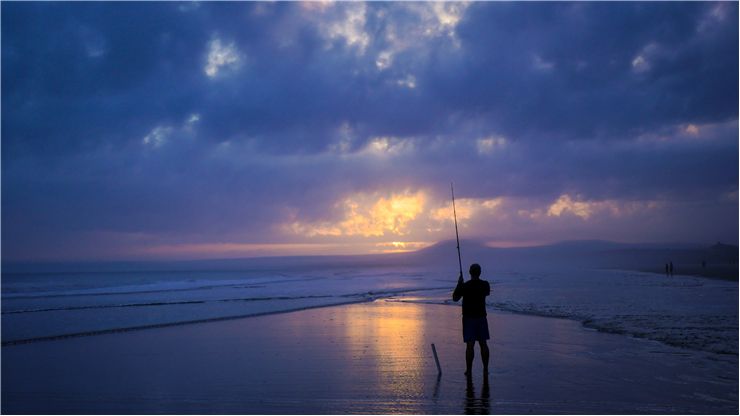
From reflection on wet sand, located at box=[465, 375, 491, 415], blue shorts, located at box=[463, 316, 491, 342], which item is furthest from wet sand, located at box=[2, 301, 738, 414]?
blue shorts, located at box=[463, 316, 491, 342]

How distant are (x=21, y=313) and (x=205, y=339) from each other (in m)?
13.4

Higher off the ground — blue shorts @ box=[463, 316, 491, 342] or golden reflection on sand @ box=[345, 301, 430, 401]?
blue shorts @ box=[463, 316, 491, 342]

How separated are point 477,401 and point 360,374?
2397mm

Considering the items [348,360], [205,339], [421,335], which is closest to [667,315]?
[421,335]

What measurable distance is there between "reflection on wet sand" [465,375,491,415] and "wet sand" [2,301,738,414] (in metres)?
0.01

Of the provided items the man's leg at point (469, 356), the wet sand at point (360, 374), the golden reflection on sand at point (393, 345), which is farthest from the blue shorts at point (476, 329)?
the golden reflection on sand at point (393, 345)

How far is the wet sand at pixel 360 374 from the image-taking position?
6660 millimetres

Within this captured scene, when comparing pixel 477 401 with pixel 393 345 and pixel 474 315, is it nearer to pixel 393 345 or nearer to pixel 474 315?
pixel 474 315

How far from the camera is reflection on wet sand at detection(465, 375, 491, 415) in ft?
20.4

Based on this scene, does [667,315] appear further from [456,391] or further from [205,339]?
[205,339]

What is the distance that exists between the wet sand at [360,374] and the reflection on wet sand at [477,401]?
0.05 feet

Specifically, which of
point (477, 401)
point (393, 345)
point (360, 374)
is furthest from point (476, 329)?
point (393, 345)

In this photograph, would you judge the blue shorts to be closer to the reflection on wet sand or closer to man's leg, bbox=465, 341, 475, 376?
man's leg, bbox=465, 341, 475, 376

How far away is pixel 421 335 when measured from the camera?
490 inches
